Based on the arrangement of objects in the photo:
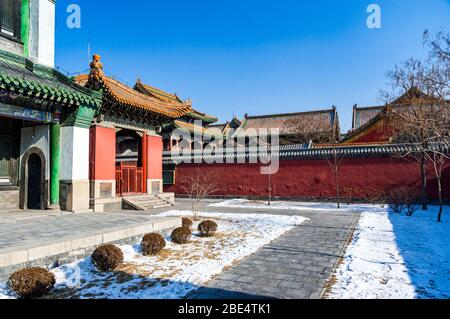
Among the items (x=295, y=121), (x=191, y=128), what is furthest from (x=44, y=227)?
(x=295, y=121)

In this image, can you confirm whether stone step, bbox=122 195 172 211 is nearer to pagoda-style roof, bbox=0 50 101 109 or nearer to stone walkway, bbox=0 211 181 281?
stone walkway, bbox=0 211 181 281

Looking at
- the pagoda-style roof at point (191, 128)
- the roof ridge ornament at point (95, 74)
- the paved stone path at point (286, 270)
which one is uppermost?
the pagoda-style roof at point (191, 128)

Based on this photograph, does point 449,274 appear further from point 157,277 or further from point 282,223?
point 282,223

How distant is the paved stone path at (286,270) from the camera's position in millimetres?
3783

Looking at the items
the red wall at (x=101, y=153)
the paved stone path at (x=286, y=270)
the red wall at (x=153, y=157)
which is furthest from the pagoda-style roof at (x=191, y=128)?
the paved stone path at (x=286, y=270)

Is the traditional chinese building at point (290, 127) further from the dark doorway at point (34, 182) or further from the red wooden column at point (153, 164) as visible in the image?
the dark doorway at point (34, 182)

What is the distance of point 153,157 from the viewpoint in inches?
556

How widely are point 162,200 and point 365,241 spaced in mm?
9686

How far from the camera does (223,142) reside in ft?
109

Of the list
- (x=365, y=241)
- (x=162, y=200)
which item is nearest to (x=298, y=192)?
(x=162, y=200)

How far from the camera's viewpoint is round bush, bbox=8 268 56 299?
358cm

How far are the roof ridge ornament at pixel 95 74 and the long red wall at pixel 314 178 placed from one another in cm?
993

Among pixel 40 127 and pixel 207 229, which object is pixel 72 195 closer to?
pixel 40 127

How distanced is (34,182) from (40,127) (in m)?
1.73
